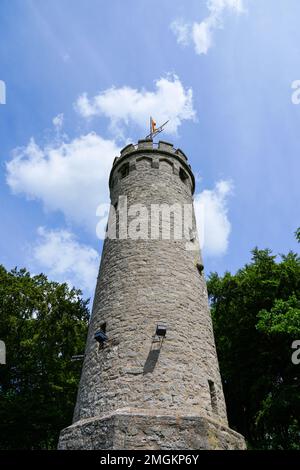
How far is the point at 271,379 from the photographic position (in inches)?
643

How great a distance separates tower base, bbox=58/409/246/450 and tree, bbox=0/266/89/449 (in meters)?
10.2

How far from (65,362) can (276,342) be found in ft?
33.8

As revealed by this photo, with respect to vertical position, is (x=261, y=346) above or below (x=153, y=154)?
below

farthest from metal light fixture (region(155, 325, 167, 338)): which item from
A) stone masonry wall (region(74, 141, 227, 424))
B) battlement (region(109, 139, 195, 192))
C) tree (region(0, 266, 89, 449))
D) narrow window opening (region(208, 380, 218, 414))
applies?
tree (region(0, 266, 89, 449))

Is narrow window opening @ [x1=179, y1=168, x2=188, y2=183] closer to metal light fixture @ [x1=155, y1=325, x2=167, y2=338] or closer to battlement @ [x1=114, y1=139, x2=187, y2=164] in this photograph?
battlement @ [x1=114, y1=139, x2=187, y2=164]

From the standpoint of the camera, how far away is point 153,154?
44.3 feet

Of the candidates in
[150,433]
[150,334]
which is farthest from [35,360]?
[150,433]

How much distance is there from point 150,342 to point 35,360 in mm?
11052

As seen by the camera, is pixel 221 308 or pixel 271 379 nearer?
pixel 271 379

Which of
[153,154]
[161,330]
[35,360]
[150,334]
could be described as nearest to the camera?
[161,330]

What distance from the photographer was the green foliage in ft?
48.1

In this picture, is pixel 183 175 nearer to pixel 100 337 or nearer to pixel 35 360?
pixel 100 337
